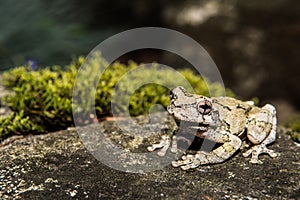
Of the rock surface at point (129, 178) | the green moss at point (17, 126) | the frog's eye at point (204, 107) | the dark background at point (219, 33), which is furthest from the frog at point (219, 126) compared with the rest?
the dark background at point (219, 33)

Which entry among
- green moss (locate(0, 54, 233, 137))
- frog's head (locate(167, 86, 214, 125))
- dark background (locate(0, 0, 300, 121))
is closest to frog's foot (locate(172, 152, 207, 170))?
frog's head (locate(167, 86, 214, 125))

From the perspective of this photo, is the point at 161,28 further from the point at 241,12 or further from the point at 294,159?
the point at 294,159

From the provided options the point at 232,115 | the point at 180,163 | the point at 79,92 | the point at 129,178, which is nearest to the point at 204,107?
the point at 232,115

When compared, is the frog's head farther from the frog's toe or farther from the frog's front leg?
the frog's toe

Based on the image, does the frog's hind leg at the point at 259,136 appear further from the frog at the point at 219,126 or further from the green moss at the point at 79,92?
the green moss at the point at 79,92

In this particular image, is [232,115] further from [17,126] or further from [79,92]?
[17,126]

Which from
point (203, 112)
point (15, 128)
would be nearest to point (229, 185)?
point (203, 112)
